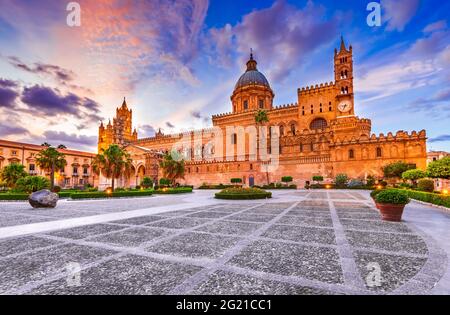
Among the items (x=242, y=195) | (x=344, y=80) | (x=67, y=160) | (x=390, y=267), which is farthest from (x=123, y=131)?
(x=390, y=267)

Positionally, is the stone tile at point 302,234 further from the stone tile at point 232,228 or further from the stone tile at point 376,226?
the stone tile at point 376,226

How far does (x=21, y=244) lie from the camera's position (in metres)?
6.65

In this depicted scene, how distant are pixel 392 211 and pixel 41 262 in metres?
12.9

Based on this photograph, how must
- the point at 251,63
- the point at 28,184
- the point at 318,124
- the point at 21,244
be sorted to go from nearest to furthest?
the point at 21,244
the point at 28,184
the point at 318,124
the point at 251,63

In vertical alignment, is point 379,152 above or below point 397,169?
above

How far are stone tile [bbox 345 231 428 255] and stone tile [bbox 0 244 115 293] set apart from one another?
730cm

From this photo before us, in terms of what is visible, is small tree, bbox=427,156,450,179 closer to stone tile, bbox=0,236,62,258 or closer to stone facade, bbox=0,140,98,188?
stone tile, bbox=0,236,62,258

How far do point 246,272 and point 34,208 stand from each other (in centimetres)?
1819

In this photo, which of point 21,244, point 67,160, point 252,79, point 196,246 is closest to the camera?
point 196,246

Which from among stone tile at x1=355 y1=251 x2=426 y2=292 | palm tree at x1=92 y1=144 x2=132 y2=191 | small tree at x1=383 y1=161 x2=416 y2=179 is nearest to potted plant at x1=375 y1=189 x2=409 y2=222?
stone tile at x1=355 y1=251 x2=426 y2=292

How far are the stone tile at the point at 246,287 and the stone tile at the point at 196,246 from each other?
1.32 metres

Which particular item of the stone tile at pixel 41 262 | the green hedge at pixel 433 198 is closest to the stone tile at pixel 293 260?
the stone tile at pixel 41 262

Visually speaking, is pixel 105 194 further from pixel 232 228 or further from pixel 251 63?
pixel 251 63

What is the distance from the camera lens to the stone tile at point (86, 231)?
301 inches
